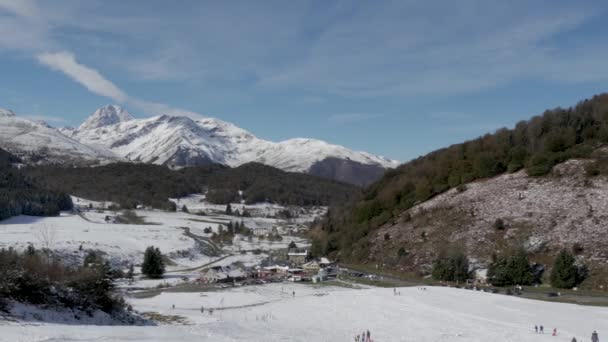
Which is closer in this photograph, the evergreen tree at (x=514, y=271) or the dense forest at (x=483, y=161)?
the evergreen tree at (x=514, y=271)

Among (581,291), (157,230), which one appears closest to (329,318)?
(581,291)

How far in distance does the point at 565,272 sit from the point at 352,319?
1011 inches

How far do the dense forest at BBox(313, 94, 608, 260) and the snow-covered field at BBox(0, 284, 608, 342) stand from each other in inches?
1228

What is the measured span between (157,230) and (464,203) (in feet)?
295

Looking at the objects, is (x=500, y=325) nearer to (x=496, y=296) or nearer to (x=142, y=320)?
(x=496, y=296)

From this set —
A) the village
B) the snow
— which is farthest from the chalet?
the snow

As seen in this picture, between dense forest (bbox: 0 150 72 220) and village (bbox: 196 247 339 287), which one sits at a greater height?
dense forest (bbox: 0 150 72 220)

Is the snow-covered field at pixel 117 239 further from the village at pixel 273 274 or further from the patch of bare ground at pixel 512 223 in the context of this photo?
the patch of bare ground at pixel 512 223

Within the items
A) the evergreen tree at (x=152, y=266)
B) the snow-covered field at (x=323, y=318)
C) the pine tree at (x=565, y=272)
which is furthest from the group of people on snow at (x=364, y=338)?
the evergreen tree at (x=152, y=266)

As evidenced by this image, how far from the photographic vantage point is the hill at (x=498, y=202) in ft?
196

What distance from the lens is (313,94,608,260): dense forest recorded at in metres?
76.2

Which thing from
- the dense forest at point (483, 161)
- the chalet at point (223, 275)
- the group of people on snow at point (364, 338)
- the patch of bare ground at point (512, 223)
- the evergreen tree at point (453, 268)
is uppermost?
the dense forest at point (483, 161)

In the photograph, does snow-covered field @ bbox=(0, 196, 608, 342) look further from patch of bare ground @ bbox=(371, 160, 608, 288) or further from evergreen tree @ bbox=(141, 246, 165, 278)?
patch of bare ground @ bbox=(371, 160, 608, 288)

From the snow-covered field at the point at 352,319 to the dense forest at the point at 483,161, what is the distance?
102 feet
